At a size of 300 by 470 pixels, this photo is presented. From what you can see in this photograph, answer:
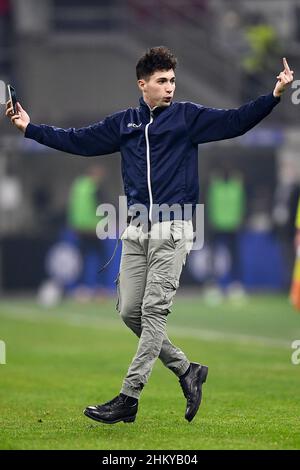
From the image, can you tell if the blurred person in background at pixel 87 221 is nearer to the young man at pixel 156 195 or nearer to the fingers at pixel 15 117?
the fingers at pixel 15 117

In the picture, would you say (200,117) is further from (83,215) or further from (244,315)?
(83,215)

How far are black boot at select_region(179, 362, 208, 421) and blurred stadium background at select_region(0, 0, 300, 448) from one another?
6.99m

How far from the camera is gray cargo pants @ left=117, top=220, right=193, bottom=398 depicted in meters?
9.17

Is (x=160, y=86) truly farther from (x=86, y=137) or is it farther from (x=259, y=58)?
(x=259, y=58)

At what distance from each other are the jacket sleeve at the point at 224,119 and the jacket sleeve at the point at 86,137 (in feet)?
1.80

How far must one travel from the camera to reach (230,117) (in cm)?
918

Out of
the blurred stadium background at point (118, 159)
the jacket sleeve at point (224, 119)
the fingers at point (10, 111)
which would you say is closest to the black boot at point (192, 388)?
the jacket sleeve at point (224, 119)

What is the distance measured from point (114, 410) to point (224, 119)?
80.7 inches

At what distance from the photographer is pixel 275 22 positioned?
35594 mm

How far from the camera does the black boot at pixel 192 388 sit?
9.43 m

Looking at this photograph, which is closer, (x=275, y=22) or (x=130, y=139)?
(x=130, y=139)

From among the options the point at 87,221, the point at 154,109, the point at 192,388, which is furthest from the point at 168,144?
the point at 87,221
